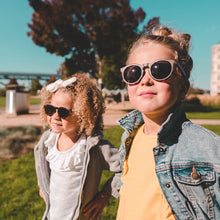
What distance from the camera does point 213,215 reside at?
39.4 inches

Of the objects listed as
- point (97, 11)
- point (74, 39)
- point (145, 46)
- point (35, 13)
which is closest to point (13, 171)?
point (145, 46)

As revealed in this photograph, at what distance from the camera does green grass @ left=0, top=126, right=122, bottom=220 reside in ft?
8.71

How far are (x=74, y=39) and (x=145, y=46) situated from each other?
14431 mm

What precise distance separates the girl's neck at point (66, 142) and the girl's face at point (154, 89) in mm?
785

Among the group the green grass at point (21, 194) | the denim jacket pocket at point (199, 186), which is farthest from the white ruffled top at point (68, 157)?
the green grass at point (21, 194)

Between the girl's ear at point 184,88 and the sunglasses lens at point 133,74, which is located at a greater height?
the sunglasses lens at point 133,74

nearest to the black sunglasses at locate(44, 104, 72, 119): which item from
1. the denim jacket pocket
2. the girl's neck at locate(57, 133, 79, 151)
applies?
the girl's neck at locate(57, 133, 79, 151)

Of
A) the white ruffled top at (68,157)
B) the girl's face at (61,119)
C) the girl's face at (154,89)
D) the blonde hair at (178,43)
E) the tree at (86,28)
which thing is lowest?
the white ruffled top at (68,157)

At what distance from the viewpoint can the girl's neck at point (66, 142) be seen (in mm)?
1783

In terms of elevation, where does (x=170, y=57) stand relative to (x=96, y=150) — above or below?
above

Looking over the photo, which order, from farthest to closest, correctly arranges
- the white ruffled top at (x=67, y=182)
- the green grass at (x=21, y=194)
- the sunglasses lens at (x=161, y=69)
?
1. the green grass at (x=21, y=194)
2. the white ruffled top at (x=67, y=182)
3. the sunglasses lens at (x=161, y=69)

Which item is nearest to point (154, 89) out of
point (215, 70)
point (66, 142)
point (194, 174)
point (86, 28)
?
point (194, 174)

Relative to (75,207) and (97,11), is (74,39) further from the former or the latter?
(75,207)

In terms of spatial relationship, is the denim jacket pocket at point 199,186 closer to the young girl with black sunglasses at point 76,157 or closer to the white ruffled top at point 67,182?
the young girl with black sunglasses at point 76,157
